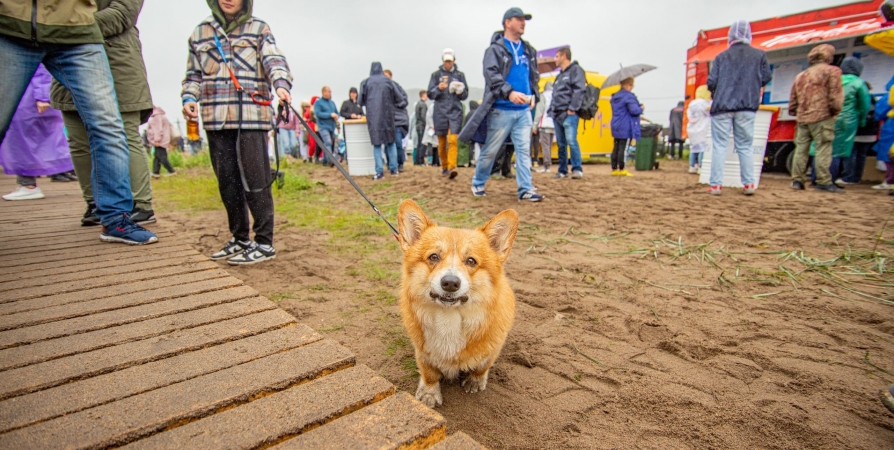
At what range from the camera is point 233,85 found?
326 centimetres

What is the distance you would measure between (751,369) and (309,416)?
220 cm

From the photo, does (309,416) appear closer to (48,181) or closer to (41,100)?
(41,100)

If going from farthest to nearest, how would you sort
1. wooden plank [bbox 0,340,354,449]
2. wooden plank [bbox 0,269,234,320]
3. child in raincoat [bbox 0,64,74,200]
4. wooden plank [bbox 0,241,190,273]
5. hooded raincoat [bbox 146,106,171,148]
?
hooded raincoat [bbox 146,106,171,148] < child in raincoat [bbox 0,64,74,200] < wooden plank [bbox 0,241,190,273] < wooden plank [bbox 0,269,234,320] < wooden plank [bbox 0,340,354,449]

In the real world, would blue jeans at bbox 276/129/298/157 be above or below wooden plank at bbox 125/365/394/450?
above

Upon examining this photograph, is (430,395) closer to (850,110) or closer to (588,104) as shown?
(588,104)

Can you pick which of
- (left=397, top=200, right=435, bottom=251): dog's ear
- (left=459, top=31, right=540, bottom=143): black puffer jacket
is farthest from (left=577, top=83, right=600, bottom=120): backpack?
(left=397, top=200, right=435, bottom=251): dog's ear

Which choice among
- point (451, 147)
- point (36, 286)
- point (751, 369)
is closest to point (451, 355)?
point (751, 369)

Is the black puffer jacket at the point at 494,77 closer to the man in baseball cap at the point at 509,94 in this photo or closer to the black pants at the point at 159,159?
the man in baseball cap at the point at 509,94

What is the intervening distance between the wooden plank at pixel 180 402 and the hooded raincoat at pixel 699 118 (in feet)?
36.3

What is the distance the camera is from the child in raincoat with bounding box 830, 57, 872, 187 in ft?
23.4

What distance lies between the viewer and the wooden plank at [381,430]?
3.92 ft

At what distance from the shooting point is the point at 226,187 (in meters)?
3.48

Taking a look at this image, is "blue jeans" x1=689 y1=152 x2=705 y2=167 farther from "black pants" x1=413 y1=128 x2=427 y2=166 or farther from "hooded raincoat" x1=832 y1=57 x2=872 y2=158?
"black pants" x1=413 y1=128 x2=427 y2=166

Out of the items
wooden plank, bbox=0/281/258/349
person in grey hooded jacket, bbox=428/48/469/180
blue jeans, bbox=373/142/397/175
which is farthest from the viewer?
blue jeans, bbox=373/142/397/175
